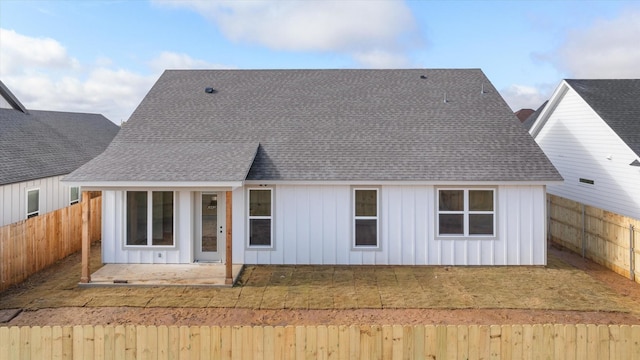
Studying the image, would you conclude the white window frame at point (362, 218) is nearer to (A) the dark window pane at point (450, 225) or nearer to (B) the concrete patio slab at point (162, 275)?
(A) the dark window pane at point (450, 225)

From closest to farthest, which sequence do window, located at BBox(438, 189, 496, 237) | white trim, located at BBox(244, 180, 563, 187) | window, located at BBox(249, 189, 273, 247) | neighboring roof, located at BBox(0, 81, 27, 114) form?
white trim, located at BBox(244, 180, 563, 187) < window, located at BBox(438, 189, 496, 237) < window, located at BBox(249, 189, 273, 247) < neighboring roof, located at BBox(0, 81, 27, 114)

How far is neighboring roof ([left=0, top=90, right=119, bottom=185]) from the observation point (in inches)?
614

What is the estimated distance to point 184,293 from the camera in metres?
10.5

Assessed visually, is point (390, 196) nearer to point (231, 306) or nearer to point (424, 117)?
point (424, 117)

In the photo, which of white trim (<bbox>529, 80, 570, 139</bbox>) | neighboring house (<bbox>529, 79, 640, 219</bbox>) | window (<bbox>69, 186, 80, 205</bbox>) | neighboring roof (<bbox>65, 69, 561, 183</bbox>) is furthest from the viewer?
window (<bbox>69, 186, 80, 205</bbox>)

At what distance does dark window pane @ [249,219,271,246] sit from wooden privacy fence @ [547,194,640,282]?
10.4 meters

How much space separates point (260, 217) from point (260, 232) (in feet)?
1.58

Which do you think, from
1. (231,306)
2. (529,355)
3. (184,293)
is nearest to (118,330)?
(231,306)

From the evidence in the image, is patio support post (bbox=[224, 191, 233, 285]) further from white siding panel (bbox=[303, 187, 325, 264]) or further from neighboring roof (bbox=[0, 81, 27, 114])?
neighboring roof (bbox=[0, 81, 27, 114])

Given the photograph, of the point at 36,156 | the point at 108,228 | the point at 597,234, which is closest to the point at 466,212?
the point at 597,234

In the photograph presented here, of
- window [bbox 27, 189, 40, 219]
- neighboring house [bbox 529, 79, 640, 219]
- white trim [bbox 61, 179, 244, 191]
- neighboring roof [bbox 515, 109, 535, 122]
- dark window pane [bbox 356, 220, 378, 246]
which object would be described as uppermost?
Answer: neighboring roof [bbox 515, 109, 535, 122]

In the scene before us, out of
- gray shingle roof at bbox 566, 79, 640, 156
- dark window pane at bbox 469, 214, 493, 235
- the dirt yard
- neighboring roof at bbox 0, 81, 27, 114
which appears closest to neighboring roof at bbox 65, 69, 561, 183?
dark window pane at bbox 469, 214, 493, 235

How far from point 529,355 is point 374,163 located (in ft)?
27.0

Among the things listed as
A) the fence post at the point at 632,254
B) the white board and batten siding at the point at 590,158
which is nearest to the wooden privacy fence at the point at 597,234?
the fence post at the point at 632,254
